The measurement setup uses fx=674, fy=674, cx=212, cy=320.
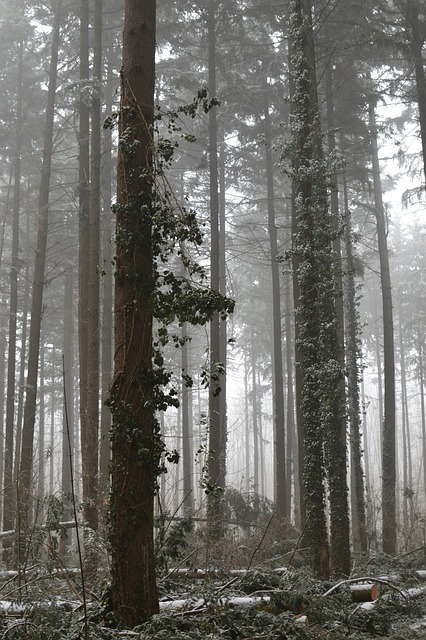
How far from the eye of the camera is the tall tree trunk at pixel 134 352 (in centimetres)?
678

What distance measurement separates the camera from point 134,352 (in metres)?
7.20

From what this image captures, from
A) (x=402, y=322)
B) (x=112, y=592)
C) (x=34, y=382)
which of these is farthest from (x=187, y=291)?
(x=402, y=322)

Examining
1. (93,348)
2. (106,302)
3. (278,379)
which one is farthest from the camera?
(278,379)

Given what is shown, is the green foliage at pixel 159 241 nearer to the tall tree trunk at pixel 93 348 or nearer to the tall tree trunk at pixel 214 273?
the tall tree trunk at pixel 93 348

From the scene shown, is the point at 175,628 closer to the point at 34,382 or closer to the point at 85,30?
the point at 34,382

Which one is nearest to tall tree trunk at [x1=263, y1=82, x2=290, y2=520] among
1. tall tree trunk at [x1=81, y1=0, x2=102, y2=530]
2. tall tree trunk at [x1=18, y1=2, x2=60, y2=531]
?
tall tree trunk at [x1=18, y1=2, x2=60, y2=531]

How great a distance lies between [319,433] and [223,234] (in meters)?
14.4

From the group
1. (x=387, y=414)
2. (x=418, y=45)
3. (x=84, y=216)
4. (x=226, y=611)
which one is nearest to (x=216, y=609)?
(x=226, y=611)

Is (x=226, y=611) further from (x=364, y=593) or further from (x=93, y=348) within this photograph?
(x=93, y=348)

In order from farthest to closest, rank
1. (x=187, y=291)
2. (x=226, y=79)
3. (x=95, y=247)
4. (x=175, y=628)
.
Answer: (x=226, y=79), (x=95, y=247), (x=187, y=291), (x=175, y=628)

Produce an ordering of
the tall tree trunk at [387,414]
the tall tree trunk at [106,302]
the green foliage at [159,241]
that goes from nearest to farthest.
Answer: the green foliage at [159,241] → the tall tree trunk at [106,302] → the tall tree trunk at [387,414]

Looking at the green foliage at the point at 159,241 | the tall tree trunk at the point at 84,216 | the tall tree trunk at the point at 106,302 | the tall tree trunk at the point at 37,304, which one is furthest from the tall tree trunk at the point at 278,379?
the green foliage at the point at 159,241

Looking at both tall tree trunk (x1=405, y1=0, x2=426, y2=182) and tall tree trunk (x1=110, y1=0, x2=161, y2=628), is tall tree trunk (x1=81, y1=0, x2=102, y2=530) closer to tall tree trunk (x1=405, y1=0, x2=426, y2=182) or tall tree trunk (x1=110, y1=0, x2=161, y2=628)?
tall tree trunk (x1=110, y1=0, x2=161, y2=628)

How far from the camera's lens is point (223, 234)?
26047mm
